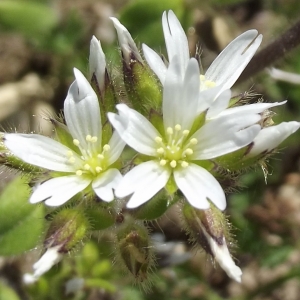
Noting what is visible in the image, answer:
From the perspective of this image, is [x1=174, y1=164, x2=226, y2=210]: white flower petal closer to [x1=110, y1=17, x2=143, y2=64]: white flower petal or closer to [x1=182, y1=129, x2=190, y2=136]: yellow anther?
[x1=182, y1=129, x2=190, y2=136]: yellow anther

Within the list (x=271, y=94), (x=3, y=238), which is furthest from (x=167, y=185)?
(x=271, y=94)

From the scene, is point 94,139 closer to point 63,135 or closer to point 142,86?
point 63,135

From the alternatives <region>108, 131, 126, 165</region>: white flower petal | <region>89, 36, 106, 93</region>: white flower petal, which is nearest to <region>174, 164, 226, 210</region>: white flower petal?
<region>108, 131, 126, 165</region>: white flower petal

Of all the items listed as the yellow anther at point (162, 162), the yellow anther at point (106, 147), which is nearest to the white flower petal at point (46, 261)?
the yellow anther at point (106, 147)

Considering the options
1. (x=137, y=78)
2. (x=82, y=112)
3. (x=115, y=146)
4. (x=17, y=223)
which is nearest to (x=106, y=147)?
(x=115, y=146)

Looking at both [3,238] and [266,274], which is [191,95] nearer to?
[3,238]

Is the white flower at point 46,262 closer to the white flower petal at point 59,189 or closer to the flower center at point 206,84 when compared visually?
the white flower petal at point 59,189

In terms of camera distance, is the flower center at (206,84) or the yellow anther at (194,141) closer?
the yellow anther at (194,141)
